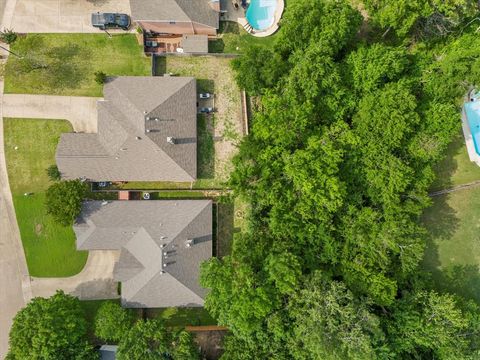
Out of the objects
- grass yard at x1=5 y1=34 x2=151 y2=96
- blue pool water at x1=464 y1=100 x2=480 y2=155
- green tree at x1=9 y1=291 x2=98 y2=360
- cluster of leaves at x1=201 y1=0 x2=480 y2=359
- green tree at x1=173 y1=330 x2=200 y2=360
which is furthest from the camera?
grass yard at x1=5 y1=34 x2=151 y2=96

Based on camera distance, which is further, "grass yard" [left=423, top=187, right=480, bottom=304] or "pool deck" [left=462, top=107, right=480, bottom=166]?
"pool deck" [left=462, top=107, right=480, bottom=166]

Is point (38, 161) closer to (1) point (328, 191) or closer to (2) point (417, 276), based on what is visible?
(1) point (328, 191)

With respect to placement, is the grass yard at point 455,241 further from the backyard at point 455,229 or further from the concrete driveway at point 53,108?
the concrete driveway at point 53,108

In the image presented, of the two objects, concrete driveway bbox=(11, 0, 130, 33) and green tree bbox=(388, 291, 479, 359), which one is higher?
concrete driveway bbox=(11, 0, 130, 33)

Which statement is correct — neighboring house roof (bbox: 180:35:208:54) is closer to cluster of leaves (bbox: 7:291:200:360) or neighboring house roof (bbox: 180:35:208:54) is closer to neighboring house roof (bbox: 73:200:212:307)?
neighboring house roof (bbox: 73:200:212:307)

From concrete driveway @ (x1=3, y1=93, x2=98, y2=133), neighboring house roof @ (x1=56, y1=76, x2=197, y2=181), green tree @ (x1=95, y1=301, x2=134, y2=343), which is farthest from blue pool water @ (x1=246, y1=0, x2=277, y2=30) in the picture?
green tree @ (x1=95, y1=301, x2=134, y2=343)

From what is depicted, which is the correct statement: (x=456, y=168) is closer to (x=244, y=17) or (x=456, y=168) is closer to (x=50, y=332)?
(x=244, y=17)

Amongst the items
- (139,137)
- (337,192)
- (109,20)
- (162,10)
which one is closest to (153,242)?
(139,137)
